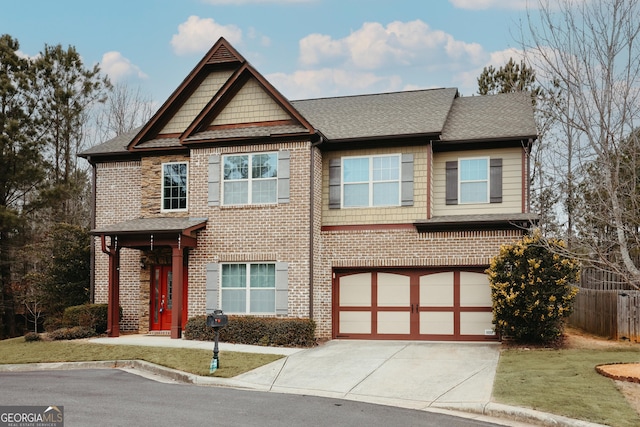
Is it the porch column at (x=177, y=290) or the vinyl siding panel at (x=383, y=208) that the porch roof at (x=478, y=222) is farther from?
the porch column at (x=177, y=290)

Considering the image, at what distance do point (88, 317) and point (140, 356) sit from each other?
5310 millimetres

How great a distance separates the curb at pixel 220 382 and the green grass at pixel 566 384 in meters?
0.24

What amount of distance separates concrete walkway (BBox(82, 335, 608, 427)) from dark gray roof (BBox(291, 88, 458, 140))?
6.21 m

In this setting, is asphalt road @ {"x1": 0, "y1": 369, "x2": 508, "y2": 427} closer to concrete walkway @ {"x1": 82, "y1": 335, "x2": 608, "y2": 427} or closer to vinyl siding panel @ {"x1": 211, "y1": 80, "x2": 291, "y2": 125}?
concrete walkway @ {"x1": 82, "y1": 335, "x2": 608, "y2": 427}

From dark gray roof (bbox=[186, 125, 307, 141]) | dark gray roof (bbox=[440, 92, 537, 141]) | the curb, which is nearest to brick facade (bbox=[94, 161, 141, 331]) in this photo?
dark gray roof (bbox=[186, 125, 307, 141])

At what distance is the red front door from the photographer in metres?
21.1

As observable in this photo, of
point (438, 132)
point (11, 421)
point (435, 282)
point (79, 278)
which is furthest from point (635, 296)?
point (79, 278)

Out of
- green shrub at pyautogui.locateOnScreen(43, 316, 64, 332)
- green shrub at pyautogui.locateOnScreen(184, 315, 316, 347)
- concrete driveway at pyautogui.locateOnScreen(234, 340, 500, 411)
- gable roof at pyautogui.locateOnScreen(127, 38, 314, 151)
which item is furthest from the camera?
green shrub at pyautogui.locateOnScreen(43, 316, 64, 332)

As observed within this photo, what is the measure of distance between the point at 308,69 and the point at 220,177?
15.5 meters

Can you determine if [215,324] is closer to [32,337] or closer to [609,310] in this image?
[32,337]

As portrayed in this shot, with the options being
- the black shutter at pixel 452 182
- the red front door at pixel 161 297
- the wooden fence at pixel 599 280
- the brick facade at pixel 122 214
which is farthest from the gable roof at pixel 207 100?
the wooden fence at pixel 599 280

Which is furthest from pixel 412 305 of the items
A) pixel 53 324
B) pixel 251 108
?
pixel 53 324

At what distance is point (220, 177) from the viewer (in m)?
19.8

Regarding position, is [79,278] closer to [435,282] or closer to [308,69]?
[435,282]
